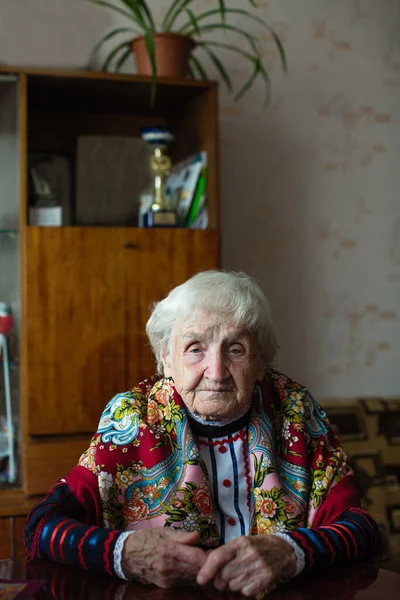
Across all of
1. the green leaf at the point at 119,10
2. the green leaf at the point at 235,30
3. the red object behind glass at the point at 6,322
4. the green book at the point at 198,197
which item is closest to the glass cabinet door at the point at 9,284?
the red object behind glass at the point at 6,322

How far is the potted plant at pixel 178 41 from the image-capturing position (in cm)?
262

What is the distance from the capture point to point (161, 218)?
2.59m

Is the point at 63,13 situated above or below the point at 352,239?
above

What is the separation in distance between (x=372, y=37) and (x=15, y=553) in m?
2.45

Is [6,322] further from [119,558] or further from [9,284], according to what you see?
[119,558]

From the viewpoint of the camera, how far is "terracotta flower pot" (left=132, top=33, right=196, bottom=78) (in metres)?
2.61

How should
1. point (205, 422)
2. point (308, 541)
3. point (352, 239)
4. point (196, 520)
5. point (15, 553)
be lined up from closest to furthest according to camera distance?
point (308, 541) < point (196, 520) < point (205, 422) < point (15, 553) < point (352, 239)

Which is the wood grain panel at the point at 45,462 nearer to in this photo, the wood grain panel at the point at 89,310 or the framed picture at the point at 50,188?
the wood grain panel at the point at 89,310

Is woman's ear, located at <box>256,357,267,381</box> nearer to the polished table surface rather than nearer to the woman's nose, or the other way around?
the woman's nose

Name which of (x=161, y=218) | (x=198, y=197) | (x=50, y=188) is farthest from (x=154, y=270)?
(x=50, y=188)

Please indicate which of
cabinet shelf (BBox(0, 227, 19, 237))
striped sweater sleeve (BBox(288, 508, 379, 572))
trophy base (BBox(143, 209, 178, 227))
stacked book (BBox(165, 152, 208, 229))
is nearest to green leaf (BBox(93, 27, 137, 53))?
stacked book (BBox(165, 152, 208, 229))

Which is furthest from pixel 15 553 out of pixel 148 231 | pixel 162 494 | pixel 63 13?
pixel 63 13

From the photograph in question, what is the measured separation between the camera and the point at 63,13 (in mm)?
2807

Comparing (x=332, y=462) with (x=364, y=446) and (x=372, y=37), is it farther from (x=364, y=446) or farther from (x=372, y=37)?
(x=372, y=37)
